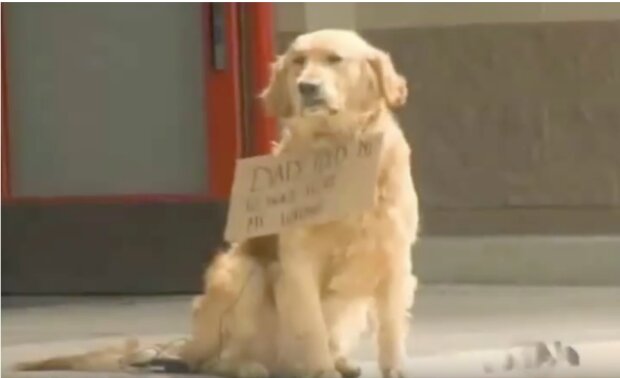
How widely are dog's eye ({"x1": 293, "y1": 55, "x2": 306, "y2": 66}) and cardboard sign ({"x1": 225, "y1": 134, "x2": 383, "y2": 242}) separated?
114 millimetres

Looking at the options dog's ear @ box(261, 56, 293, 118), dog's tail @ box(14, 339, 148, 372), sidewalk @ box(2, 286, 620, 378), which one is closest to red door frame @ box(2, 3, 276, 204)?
sidewalk @ box(2, 286, 620, 378)

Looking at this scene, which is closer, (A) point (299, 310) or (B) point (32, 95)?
(A) point (299, 310)

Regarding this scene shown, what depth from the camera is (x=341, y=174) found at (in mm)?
1764

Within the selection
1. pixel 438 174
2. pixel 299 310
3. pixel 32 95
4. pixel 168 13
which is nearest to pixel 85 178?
pixel 32 95

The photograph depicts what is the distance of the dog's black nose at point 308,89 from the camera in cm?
174

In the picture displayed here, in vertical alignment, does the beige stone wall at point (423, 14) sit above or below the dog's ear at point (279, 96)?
above

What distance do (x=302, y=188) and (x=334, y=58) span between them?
170 mm

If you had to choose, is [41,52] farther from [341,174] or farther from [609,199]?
[341,174]

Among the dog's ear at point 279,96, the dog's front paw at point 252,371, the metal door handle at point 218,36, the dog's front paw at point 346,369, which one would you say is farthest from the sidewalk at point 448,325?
the metal door handle at point 218,36

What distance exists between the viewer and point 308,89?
1743mm

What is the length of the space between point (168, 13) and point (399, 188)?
1.36 metres

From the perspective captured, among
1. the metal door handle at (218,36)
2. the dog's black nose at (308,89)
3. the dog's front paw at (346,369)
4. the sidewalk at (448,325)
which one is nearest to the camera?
the dog's black nose at (308,89)

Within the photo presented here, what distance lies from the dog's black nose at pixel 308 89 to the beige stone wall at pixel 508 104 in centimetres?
127

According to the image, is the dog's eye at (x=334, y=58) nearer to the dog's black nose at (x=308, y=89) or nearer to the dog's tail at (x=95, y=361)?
the dog's black nose at (x=308, y=89)
